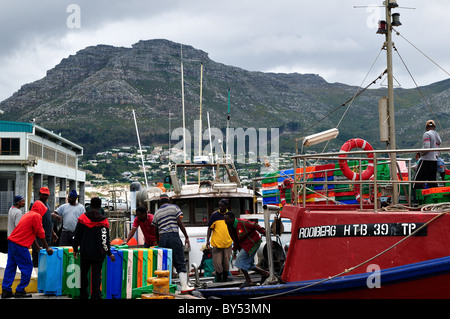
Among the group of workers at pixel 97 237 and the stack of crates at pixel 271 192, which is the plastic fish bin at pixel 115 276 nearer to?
the group of workers at pixel 97 237

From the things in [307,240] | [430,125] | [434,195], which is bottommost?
[307,240]

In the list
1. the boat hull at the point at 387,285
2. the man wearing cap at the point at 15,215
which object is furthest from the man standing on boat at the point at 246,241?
the man wearing cap at the point at 15,215

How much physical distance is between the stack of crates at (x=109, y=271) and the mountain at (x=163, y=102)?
249 feet

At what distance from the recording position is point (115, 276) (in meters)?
9.10

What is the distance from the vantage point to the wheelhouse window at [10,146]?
37031mm

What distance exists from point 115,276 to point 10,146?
30.8m

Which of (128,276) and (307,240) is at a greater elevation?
(307,240)

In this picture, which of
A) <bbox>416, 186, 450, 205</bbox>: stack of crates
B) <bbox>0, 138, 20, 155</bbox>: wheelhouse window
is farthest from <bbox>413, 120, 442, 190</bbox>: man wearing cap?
<bbox>0, 138, 20, 155</bbox>: wheelhouse window

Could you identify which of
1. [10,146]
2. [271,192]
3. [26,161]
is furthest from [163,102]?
[271,192]

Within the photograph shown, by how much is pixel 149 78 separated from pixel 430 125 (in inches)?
5088

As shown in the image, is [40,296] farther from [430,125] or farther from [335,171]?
[430,125]

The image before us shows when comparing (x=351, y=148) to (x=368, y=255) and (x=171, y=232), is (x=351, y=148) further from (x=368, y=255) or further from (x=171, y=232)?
(x=171, y=232)
